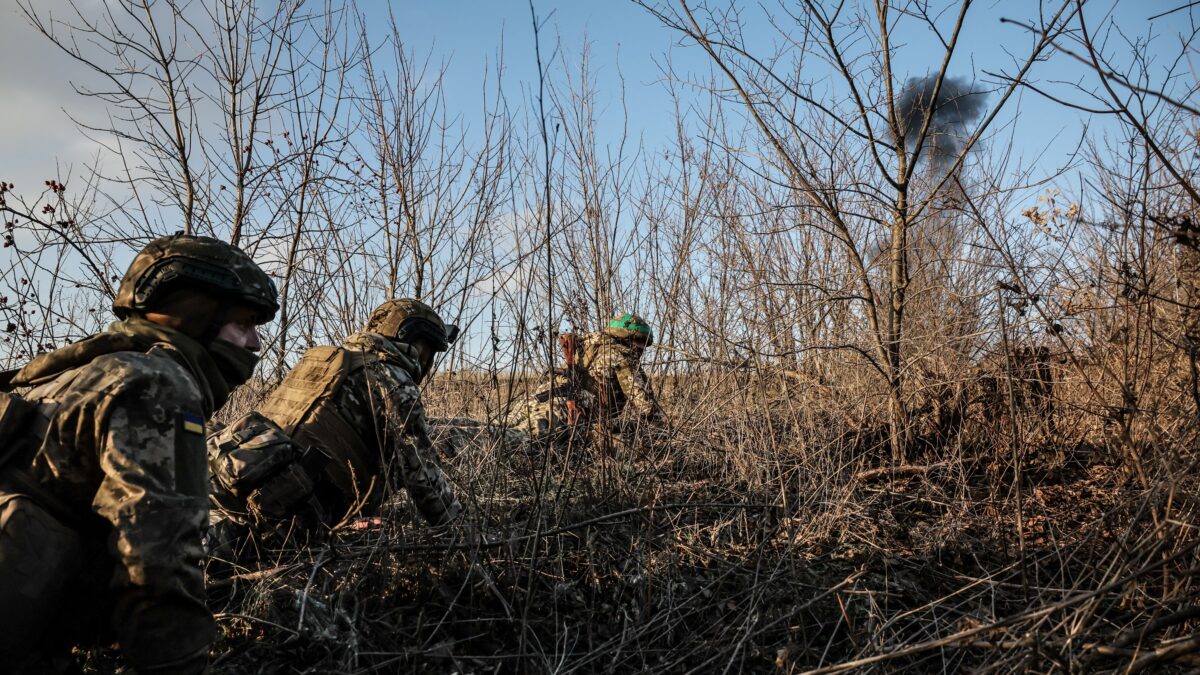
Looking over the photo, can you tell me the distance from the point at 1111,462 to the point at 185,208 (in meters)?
5.64

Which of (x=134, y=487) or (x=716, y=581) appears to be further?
(x=716, y=581)

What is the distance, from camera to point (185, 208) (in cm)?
557

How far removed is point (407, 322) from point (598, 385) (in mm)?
1073

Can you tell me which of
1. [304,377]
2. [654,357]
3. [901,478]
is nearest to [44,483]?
[304,377]

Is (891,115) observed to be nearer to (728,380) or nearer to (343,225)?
(728,380)

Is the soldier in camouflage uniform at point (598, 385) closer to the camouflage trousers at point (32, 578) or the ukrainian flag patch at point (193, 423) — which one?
the ukrainian flag patch at point (193, 423)

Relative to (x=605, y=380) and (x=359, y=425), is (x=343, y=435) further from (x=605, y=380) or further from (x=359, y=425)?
(x=605, y=380)

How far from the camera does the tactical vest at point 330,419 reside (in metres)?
3.70

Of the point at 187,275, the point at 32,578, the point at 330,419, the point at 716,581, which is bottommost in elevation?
the point at 716,581

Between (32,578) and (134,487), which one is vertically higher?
(134,487)

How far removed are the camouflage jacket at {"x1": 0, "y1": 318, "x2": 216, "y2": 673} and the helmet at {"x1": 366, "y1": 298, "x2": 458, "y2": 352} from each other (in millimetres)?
2161

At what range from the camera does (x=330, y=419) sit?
3740 millimetres

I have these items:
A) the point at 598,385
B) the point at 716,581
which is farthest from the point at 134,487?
the point at 598,385

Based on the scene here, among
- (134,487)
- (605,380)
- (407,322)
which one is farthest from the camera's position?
(407,322)
